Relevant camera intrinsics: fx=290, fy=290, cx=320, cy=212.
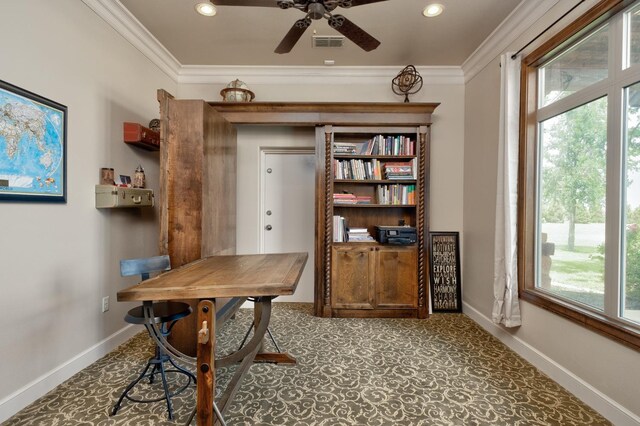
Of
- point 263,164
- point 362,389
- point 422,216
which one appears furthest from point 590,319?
point 263,164

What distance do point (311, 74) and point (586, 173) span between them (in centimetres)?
283

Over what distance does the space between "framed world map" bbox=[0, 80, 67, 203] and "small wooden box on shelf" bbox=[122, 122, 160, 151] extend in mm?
549

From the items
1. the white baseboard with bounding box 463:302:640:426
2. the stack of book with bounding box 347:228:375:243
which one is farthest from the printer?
the white baseboard with bounding box 463:302:640:426

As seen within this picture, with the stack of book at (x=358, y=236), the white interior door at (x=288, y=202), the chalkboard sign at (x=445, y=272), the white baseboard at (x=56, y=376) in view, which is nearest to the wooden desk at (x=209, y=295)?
the white baseboard at (x=56, y=376)

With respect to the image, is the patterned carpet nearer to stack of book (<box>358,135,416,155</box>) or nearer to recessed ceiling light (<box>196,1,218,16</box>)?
stack of book (<box>358,135,416,155</box>)

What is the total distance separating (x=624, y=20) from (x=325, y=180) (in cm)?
243

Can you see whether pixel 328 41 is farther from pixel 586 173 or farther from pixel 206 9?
pixel 586 173

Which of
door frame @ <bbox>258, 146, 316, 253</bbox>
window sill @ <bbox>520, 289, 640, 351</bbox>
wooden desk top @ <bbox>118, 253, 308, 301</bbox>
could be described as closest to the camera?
Answer: wooden desk top @ <bbox>118, 253, 308, 301</bbox>

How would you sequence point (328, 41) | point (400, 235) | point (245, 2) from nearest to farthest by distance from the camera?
point (245, 2) < point (328, 41) < point (400, 235)

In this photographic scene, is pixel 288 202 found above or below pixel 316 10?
below

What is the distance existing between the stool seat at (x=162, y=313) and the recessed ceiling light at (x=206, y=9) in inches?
92.9

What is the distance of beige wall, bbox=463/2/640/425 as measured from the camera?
1.66 meters

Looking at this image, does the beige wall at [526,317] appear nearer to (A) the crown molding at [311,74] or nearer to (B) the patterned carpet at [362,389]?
(B) the patterned carpet at [362,389]

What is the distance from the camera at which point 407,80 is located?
335cm
